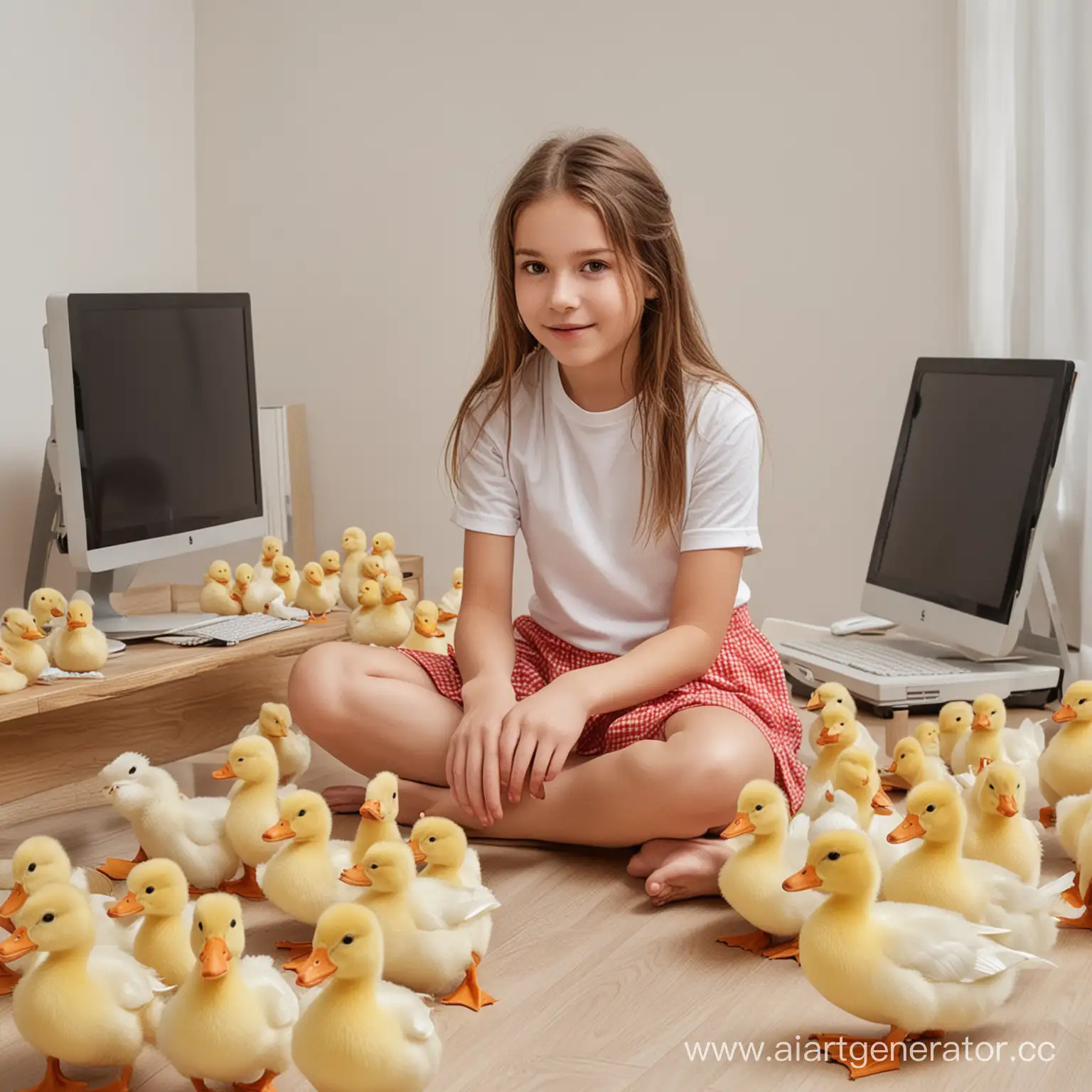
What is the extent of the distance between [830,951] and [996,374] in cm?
159

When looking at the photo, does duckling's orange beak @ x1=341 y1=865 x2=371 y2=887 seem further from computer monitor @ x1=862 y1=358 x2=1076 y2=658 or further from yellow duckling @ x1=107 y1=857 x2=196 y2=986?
computer monitor @ x1=862 y1=358 x2=1076 y2=658

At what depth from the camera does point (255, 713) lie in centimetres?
230

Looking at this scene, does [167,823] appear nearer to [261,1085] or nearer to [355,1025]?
[261,1085]

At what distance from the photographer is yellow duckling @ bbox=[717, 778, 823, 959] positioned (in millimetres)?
1427

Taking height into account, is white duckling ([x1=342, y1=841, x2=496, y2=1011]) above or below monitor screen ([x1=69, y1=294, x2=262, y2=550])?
below

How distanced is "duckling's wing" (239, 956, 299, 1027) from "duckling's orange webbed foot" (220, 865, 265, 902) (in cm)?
53

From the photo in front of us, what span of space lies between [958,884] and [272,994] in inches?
25.6

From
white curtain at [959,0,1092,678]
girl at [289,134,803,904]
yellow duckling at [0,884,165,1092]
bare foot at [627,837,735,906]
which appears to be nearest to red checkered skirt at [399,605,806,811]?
girl at [289,134,803,904]

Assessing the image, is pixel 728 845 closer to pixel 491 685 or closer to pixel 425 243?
pixel 491 685

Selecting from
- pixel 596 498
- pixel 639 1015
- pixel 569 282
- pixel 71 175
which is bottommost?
pixel 639 1015

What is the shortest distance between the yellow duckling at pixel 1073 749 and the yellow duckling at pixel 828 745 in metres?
0.25

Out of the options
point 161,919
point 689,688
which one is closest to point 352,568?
point 689,688

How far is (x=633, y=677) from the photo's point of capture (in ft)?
5.66

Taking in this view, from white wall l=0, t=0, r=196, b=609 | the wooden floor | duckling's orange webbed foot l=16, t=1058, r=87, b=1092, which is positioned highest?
white wall l=0, t=0, r=196, b=609
